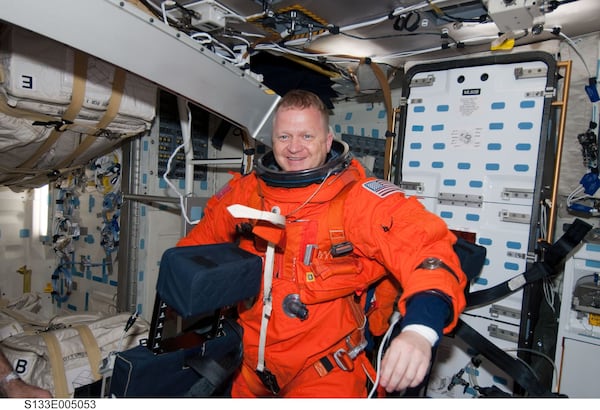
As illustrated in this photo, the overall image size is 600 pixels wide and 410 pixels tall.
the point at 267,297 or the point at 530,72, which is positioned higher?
the point at 530,72

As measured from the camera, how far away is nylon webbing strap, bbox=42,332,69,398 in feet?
8.54

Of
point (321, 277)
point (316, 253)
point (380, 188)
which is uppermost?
point (380, 188)

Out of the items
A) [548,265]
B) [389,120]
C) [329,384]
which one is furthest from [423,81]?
[329,384]

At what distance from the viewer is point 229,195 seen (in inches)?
92.0

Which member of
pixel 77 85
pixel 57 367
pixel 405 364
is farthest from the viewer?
pixel 57 367

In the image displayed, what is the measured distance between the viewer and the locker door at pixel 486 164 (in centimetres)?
279

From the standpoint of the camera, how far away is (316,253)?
1.88m

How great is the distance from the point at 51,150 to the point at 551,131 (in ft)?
12.7

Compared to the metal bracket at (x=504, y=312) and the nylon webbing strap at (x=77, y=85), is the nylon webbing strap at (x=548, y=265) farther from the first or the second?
the nylon webbing strap at (x=77, y=85)

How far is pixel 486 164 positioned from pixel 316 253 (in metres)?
1.81

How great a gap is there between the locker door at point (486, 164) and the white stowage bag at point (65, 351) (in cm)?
254

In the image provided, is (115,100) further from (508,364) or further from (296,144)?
(508,364)

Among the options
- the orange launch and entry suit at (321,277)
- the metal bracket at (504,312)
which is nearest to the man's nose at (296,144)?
the orange launch and entry suit at (321,277)

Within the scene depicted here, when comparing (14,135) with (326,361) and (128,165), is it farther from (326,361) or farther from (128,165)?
(326,361)
